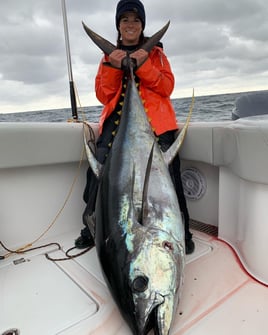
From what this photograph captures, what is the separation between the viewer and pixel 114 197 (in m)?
1.33

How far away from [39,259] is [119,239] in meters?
0.86

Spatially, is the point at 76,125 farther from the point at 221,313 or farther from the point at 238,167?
the point at 221,313

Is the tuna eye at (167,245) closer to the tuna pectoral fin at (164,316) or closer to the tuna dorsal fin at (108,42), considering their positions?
the tuna pectoral fin at (164,316)

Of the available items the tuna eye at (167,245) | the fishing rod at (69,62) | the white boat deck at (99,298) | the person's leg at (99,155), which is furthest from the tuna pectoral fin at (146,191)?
the fishing rod at (69,62)

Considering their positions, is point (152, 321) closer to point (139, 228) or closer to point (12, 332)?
point (139, 228)

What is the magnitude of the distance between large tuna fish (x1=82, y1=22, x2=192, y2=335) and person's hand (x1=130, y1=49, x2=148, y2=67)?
0.20m

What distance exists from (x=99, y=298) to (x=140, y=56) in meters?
1.26

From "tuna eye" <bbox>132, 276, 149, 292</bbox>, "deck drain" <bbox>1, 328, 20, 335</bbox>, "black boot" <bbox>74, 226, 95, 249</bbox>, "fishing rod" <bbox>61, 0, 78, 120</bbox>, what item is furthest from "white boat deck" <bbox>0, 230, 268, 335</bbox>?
"fishing rod" <bbox>61, 0, 78, 120</bbox>

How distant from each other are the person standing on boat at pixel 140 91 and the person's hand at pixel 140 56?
7 cm

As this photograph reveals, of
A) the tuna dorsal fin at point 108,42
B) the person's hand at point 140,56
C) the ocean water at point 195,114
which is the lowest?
the ocean water at point 195,114

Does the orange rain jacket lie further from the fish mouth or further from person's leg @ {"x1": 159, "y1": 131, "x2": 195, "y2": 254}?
the fish mouth

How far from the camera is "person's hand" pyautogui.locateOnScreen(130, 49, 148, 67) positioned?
167 cm

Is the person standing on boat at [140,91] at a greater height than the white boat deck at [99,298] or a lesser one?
greater

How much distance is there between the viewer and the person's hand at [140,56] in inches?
65.6
